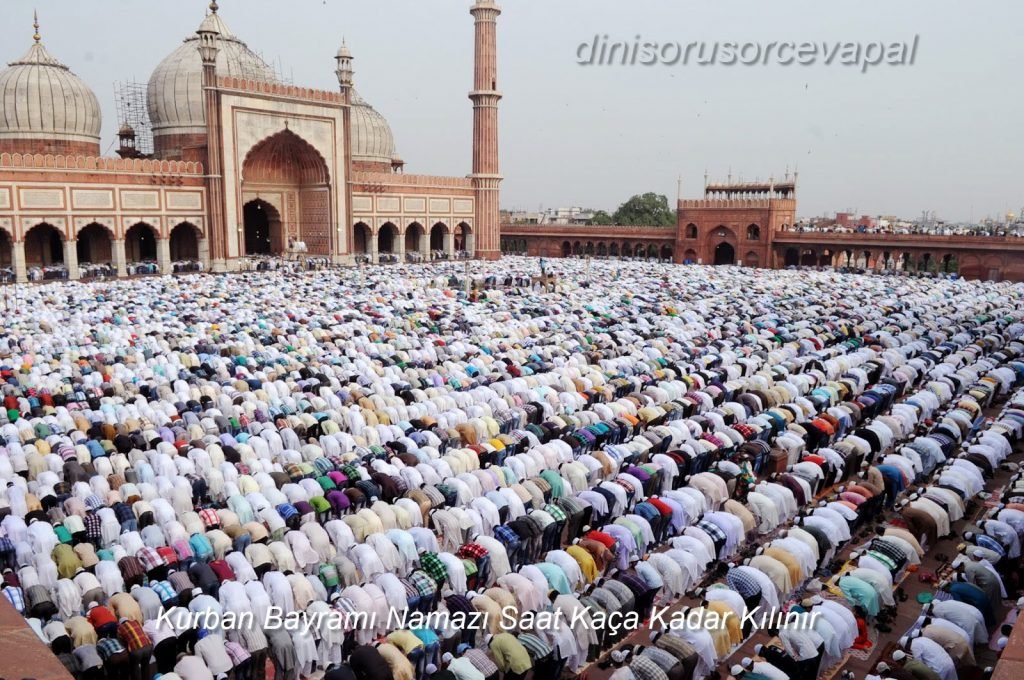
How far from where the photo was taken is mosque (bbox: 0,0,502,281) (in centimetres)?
2773

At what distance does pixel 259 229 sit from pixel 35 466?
30007 millimetres

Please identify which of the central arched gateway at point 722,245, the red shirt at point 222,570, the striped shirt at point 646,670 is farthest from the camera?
the central arched gateway at point 722,245

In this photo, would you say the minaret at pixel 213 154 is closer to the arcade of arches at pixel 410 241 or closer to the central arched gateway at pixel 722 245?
the arcade of arches at pixel 410 241

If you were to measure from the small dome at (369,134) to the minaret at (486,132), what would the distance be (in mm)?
5615

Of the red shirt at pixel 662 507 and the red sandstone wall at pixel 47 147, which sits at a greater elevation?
the red sandstone wall at pixel 47 147

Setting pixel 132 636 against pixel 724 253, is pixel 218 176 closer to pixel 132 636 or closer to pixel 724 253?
pixel 724 253

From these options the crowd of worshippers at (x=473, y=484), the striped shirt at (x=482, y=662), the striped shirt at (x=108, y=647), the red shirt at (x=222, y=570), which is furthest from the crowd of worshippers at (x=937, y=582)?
the striped shirt at (x=108, y=647)

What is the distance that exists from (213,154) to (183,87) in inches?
236

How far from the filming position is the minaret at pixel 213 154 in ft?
97.4

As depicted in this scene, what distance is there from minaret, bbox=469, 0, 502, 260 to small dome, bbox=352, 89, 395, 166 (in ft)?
18.4

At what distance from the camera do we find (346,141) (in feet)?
114

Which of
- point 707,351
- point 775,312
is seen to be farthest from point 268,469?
point 775,312

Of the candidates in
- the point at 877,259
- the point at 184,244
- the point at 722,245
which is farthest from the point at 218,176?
the point at 877,259

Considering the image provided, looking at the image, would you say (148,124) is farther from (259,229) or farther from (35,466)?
(35,466)
